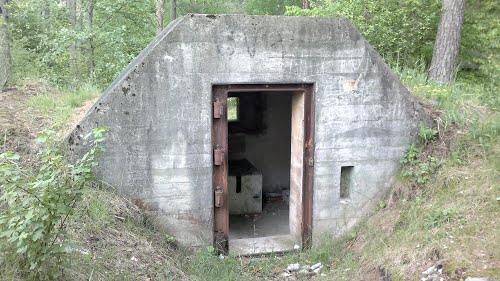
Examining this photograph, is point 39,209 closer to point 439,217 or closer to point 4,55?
point 439,217

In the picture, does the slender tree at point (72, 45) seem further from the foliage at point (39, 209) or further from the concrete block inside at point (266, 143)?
the foliage at point (39, 209)

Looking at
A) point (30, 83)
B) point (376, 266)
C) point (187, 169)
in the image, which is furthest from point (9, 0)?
Result: point (376, 266)

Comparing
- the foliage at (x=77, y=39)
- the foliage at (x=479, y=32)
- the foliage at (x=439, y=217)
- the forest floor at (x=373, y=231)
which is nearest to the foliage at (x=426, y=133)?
the forest floor at (x=373, y=231)

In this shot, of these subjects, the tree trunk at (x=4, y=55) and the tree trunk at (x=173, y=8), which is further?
the tree trunk at (x=173, y=8)

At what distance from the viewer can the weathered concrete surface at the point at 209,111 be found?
16.5 feet

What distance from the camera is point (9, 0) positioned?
11.6 metres

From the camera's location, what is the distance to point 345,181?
609cm

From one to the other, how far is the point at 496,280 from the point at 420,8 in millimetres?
8350

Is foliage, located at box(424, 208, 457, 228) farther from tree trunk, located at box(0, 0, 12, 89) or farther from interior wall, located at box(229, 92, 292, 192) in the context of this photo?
tree trunk, located at box(0, 0, 12, 89)

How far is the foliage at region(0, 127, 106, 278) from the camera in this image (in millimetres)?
3195

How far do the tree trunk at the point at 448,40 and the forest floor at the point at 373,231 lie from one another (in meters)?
3.29

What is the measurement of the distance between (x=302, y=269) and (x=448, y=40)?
6.46 metres

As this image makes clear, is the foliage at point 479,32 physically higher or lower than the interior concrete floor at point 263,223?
higher

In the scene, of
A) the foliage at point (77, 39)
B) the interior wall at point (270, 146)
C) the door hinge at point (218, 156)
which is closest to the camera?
the door hinge at point (218, 156)
